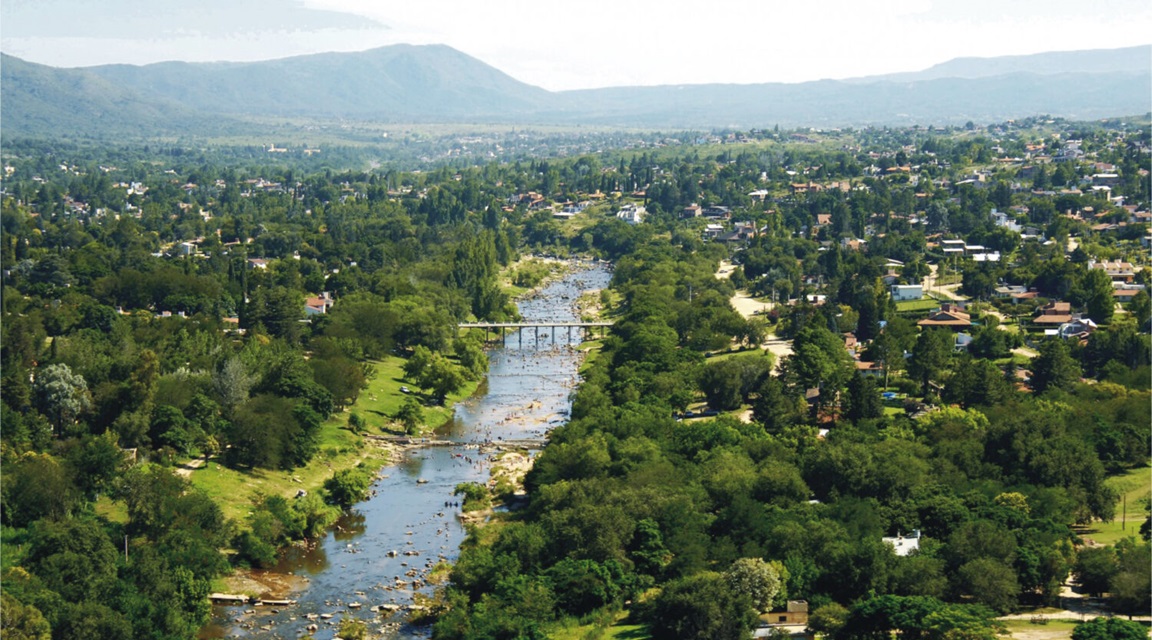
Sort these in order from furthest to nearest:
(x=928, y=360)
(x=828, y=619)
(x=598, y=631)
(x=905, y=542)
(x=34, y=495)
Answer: (x=928, y=360), (x=34, y=495), (x=905, y=542), (x=598, y=631), (x=828, y=619)

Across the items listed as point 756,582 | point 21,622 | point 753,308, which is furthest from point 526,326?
point 21,622

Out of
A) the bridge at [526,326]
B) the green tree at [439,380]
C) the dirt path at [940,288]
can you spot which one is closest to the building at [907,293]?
the dirt path at [940,288]

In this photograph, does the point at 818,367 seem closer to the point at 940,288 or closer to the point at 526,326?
the point at 526,326

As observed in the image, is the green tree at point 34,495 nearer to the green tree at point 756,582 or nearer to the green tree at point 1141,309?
the green tree at point 756,582

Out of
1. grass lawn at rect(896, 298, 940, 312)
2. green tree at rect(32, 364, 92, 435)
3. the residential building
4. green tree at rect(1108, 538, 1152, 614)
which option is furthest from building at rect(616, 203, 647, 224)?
green tree at rect(1108, 538, 1152, 614)

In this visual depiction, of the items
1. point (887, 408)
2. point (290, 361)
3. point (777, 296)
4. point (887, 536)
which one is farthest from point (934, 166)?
point (887, 536)

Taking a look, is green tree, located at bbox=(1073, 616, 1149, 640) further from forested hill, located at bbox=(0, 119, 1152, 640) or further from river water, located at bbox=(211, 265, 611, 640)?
river water, located at bbox=(211, 265, 611, 640)
